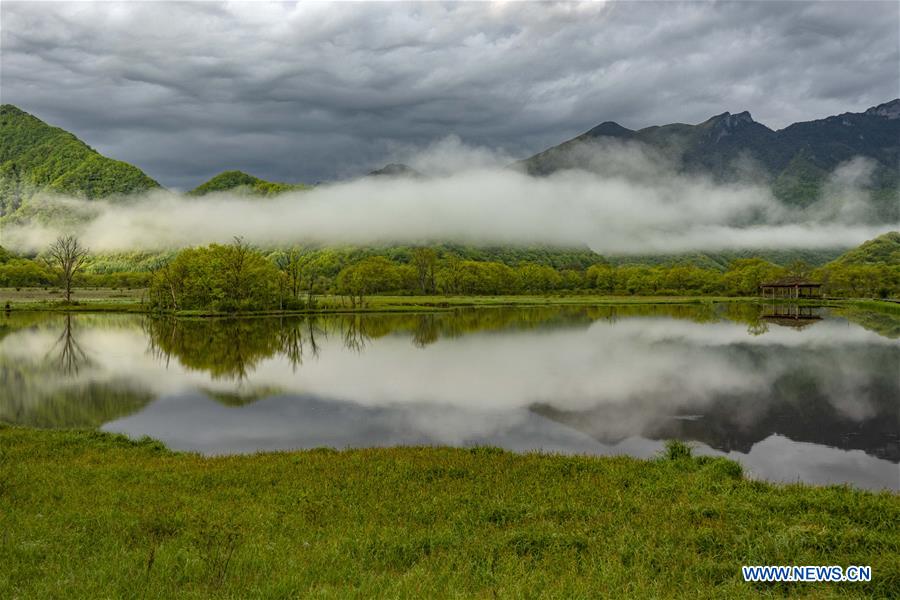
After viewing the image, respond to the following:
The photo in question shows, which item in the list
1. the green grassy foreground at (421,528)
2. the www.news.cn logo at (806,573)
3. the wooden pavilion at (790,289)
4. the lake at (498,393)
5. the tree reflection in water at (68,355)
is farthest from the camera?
the wooden pavilion at (790,289)

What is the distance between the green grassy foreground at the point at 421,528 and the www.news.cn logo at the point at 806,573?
0.17 meters

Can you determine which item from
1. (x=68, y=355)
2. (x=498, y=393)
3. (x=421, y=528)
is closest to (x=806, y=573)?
(x=421, y=528)

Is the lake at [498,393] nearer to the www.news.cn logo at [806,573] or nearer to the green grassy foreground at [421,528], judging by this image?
the green grassy foreground at [421,528]

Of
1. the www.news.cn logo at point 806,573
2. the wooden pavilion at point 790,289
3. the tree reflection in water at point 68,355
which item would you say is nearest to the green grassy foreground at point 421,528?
the www.news.cn logo at point 806,573

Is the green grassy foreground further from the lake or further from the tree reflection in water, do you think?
the tree reflection in water

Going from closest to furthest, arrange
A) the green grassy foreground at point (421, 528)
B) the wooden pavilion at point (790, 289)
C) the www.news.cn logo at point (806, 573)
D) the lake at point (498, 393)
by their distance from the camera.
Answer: the green grassy foreground at point (421, 528) → the www.news.cn logo at point (806, 573) → the lake at point (498, 393) → the wooden pavilion at point (790, 289)

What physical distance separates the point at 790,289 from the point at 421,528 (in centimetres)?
19072

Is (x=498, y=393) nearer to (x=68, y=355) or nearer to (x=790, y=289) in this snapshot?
(x=68, y=355)

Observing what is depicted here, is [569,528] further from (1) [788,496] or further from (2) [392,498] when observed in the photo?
(1) [788,496]

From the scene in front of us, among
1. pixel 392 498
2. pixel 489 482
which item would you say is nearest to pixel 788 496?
pixel 489 482

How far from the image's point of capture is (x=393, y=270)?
194500 mm

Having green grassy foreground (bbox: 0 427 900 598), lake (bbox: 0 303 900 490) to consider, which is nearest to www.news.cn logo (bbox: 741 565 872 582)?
green grassy foreground (bbox: 0 427 900 598)

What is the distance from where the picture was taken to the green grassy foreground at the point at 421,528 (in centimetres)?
916

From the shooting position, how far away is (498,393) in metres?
34.0
